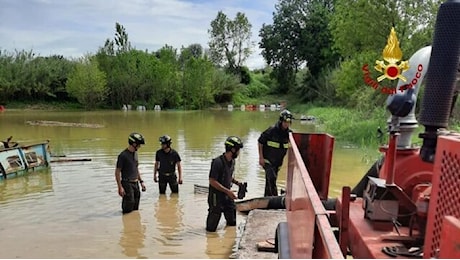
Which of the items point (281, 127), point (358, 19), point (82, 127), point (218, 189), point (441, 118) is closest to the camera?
point (441, 118)

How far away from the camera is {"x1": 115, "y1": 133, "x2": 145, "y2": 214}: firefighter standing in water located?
28.1 ft

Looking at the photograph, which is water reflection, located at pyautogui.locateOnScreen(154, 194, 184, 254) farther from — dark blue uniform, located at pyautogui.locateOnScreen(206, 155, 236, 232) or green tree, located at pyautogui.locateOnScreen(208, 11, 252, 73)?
green tree, located at pyautogui.locateOnScreen(208, 11, 252, 73)

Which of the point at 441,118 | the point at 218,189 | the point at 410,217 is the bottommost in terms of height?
the point at 218,189

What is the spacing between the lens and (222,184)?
743 centimetres

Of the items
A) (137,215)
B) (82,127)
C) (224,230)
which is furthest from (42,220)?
(82,127)

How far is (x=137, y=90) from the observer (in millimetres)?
54969

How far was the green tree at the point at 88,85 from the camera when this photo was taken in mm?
51166

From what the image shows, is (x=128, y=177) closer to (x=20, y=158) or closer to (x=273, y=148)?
(x=273, y=148)

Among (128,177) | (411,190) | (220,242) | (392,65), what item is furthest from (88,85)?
Answer: (392,65)

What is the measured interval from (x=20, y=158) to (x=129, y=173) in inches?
223

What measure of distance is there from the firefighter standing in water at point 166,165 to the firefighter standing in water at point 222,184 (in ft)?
8.38

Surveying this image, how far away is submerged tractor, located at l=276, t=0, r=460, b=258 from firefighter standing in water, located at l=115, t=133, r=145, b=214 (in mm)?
4927

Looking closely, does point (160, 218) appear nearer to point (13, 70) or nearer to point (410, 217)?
point (410, 217)

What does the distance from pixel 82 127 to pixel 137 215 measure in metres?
20.8
